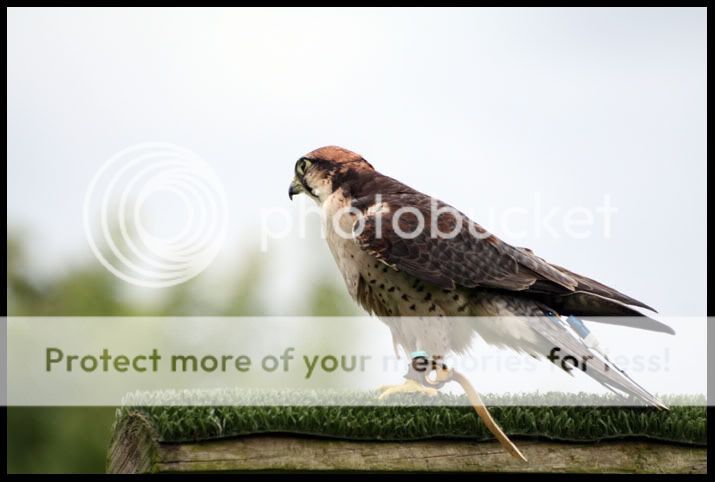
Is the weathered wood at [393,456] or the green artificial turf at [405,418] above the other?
the green artificial turf at [405,418]

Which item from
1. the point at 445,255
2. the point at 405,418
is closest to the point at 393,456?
the point at 405,418

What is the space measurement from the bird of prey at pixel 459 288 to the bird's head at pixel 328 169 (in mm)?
134

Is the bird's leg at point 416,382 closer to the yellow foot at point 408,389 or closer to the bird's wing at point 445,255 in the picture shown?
the yellow foot at point 408,389

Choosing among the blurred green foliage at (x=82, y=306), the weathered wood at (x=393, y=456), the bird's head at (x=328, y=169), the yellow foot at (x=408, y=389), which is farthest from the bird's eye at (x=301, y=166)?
the blurred green foliage at (x=82, y=306)

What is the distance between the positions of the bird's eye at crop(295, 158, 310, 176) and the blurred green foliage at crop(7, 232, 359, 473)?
2.73 m

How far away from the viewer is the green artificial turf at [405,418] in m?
3.91

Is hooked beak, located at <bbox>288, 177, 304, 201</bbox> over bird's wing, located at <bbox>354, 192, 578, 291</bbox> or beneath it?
over

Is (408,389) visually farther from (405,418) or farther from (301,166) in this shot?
(301,166)

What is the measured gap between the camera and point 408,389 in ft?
14.0

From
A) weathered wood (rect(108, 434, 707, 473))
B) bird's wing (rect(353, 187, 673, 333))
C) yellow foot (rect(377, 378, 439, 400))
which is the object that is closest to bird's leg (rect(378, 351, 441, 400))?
yellow foot (rect(377, 378, 439, 400))

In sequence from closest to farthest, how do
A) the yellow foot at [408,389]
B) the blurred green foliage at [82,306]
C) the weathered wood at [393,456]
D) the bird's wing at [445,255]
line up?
the weathered wood at [393,456] < the bird's wing at [445,255] < the yellow foot at [408,389] < the blurred green foliage at [82,306]

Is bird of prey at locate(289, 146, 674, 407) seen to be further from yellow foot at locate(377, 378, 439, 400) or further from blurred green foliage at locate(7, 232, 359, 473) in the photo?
blurred green foliage at locate(7, 232, 359, 473)

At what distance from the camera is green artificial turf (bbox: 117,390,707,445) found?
12.8 feet

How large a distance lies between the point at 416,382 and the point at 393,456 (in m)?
0.45
